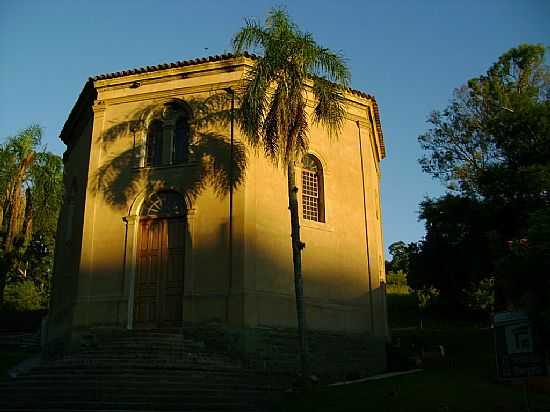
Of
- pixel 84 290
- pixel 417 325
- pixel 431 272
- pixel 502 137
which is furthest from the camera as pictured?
pixel 417 325

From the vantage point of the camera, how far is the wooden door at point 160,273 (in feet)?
59.9

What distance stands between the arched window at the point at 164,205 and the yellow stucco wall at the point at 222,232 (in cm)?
27

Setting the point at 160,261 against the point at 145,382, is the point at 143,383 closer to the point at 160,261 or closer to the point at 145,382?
the point at 145,382

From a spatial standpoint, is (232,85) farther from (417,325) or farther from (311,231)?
(417,325)

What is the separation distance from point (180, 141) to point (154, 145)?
3.10 feet

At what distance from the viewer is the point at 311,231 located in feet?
63.5

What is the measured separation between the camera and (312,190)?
20312 millimetres

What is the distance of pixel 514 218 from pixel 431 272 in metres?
5.44

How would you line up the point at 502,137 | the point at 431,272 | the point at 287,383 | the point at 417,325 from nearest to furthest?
the point at 287,383
the point at 502,137
the point at 431,272
the point at 417,325

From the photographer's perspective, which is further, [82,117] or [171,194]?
[82,117]

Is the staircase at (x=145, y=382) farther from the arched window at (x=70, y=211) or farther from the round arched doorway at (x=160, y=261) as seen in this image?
the arched window at (x=70, y=211)

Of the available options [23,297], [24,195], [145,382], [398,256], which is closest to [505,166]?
[145,382]

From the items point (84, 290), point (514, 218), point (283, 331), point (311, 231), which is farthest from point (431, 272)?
point (84, 290)

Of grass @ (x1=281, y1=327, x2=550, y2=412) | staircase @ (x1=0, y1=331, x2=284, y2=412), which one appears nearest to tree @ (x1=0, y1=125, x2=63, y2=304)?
staircase @ (x1=0, y1=331, x2=284, y2=412)
